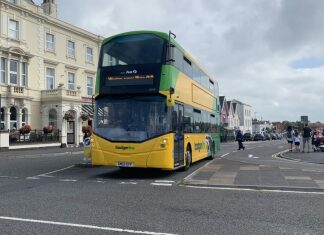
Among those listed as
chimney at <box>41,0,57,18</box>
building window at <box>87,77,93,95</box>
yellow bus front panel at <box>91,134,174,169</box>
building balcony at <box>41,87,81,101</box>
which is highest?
chimney at <box>41,0,57,18</box>

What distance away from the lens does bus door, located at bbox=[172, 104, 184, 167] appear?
1367cm

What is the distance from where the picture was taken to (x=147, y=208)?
8.41m

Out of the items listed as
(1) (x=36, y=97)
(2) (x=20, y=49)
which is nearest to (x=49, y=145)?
(1) (x=36, y=97)

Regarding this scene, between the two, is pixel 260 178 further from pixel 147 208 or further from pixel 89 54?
pixel 89 54

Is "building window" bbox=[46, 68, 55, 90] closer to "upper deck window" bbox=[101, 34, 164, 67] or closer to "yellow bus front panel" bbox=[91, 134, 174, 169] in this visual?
"upper deck window" bbox=[101, 34, 164, 67]

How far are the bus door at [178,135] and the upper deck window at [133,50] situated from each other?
6.07ft

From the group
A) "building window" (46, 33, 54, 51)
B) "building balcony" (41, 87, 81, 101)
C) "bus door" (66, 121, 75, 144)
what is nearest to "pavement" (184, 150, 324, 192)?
"bus door" (66, 121, 75, 144)

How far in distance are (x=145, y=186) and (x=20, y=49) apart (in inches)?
1225

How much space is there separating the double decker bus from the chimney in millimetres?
36329

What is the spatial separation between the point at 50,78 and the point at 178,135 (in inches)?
1270

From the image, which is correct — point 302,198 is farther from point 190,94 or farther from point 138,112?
Result: point 190,94

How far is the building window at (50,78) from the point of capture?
43.1 m

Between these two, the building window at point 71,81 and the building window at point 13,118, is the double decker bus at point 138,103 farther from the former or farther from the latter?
the building window at point 71,81

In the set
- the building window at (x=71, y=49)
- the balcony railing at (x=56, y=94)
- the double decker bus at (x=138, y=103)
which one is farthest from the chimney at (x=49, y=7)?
the double decker bus at (x=138, y=103)
